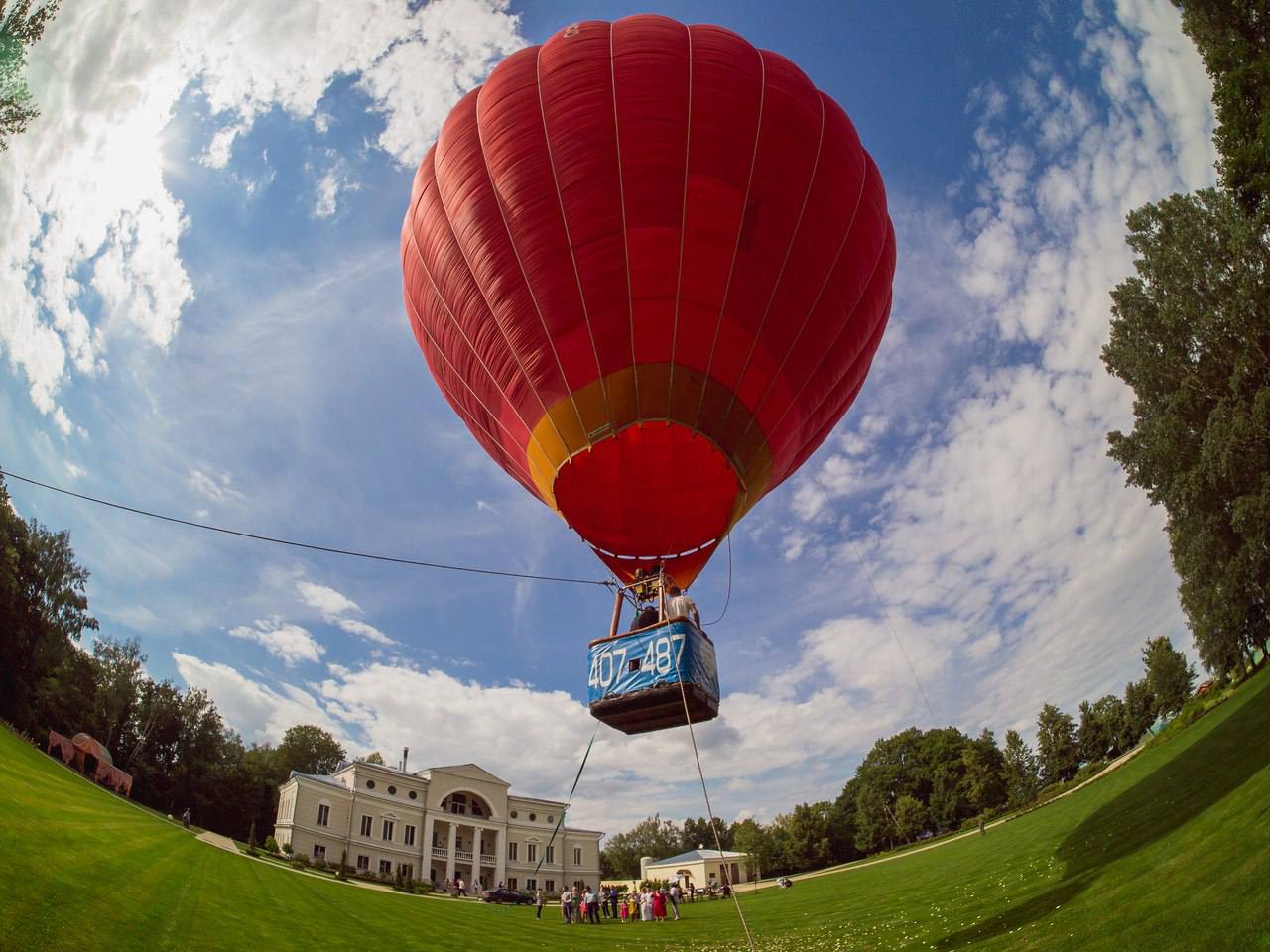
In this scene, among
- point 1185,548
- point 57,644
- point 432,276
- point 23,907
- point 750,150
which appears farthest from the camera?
point 57,644

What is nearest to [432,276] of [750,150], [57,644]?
[750,150]

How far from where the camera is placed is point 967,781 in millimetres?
51562

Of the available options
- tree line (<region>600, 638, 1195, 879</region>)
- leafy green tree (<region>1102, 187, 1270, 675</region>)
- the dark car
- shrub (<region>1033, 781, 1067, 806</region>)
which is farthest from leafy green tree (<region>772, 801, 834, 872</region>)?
leafy green tree (<region>1102, 187, 1270, 675</region>)

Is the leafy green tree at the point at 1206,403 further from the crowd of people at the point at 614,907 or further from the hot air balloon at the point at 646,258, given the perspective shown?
the crowd of people at the point at 614,907

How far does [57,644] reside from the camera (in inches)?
1302

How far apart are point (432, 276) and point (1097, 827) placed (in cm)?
1560

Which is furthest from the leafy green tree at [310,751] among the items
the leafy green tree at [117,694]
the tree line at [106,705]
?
the leafy green tree at [117,694]

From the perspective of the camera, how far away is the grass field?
652 cm

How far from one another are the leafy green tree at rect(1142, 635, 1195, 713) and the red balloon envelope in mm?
47844

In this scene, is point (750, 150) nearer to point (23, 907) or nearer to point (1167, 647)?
point (23, 907)

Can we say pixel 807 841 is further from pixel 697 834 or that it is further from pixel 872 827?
pixel 697 834

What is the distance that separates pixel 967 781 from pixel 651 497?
53.2 metres

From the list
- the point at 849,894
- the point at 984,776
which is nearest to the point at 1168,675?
the point at 984,776

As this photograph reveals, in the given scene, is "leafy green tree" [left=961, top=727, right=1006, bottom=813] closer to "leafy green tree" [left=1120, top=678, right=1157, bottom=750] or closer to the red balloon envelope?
"leafy green tree" [left=1120, top=678, right=1157, bottom=750]
